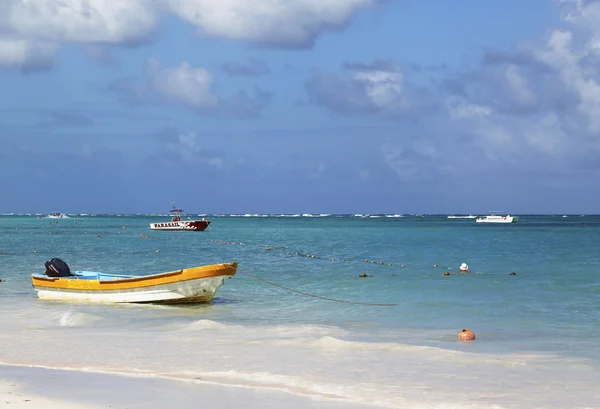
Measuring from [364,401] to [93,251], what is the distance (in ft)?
177

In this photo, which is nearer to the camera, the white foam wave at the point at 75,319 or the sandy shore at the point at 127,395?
the sandy shore at the point at 127,395

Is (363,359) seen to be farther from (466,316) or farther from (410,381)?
(466,316)

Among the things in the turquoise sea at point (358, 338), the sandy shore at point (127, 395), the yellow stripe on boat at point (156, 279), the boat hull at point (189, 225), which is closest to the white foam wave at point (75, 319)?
the turquoise sea at point (358, 338)

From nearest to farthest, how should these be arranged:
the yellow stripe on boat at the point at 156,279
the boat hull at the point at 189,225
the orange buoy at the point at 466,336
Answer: the orange buoy at the point at 466,336
the yellow stripe on boat at the point at 156,279
the boat hull at the point at 189,225

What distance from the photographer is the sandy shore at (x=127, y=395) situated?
10.7 meters

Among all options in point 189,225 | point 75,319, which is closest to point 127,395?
point 75,319

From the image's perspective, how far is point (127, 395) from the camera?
11.3 metres

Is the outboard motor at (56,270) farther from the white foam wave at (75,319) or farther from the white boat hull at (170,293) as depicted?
the white foam wave at (75,319)

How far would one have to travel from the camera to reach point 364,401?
11.3 m

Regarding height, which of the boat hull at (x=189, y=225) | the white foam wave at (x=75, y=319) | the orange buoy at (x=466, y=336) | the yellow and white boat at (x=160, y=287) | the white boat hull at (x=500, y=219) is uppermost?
the white boat hull at (x=500, y=219)

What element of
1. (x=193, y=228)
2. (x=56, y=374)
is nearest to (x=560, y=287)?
(x=56, y=374)

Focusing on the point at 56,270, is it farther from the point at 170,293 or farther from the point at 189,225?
the point at 189,225

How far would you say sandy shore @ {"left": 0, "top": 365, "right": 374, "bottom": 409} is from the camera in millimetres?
10680

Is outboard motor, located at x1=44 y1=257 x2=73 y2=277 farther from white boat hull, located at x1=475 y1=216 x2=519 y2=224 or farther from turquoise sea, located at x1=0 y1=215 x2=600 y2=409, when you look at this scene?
white boat hull, located at x1=475 y1=216 x2=519 y2=224
